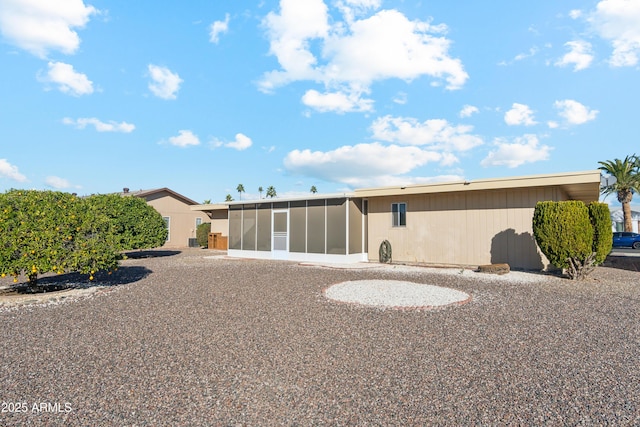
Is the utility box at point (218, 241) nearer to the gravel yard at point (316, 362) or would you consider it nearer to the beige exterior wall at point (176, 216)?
the beige exterior wall at point (176, 216)

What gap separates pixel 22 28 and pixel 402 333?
12.8m

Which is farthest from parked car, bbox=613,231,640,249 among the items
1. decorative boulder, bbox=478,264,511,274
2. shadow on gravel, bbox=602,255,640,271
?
decorative boulder, bbox=478,264,511,274

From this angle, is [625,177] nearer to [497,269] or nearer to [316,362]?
[497,269]

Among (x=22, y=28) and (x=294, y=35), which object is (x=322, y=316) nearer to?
(x=294, y=35)

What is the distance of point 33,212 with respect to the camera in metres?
7.31

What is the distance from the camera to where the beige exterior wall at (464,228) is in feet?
36.4

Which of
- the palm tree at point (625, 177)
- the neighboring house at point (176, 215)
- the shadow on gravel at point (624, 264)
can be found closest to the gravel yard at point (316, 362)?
the shadow on gravel at point (624, 264)

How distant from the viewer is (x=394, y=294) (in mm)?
7375

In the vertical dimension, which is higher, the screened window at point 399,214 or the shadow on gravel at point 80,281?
the screened window at point 399,214

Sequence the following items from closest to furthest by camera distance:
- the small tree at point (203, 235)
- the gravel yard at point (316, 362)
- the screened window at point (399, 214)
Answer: the gravel yard at point (316, 362)
the screened window at point (399, 214)
the small tree at point (203, 235)

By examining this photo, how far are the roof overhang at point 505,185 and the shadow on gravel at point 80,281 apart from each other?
835 centimetres

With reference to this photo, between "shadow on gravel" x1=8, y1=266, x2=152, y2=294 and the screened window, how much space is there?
920 cm

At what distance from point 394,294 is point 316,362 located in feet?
13.0

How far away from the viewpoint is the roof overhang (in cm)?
975
